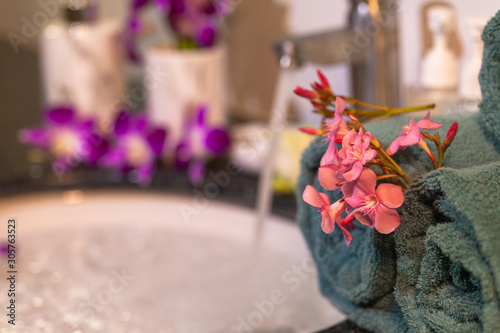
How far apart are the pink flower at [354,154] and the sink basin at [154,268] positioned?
1.03 feet

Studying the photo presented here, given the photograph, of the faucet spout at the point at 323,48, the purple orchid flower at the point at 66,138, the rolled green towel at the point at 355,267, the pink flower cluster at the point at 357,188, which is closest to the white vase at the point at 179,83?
the purple orchid flower at the point at 66,138

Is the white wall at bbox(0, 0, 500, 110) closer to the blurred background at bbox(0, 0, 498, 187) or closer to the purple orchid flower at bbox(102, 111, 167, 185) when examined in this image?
the blurred background at bbox(0, 0, 498, 187)

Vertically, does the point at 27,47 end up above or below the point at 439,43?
below

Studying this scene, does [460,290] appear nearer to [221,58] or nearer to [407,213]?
[407,213]

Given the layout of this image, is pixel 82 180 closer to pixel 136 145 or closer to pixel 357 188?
pixel 136 145

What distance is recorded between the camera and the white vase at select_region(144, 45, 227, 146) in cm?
100

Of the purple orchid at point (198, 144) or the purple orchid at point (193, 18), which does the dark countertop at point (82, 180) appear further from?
the purple orchid at point (193, 18)

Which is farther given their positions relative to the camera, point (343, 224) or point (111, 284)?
point (111, 284)

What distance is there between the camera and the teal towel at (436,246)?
1.14ft

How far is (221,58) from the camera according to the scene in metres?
1.05

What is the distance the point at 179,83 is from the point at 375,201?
677mm

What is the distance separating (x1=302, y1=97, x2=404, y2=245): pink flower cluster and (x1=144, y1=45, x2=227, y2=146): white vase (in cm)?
64

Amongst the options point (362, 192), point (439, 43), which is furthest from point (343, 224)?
point (439, 43)

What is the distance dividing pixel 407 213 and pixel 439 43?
1.50 feet
